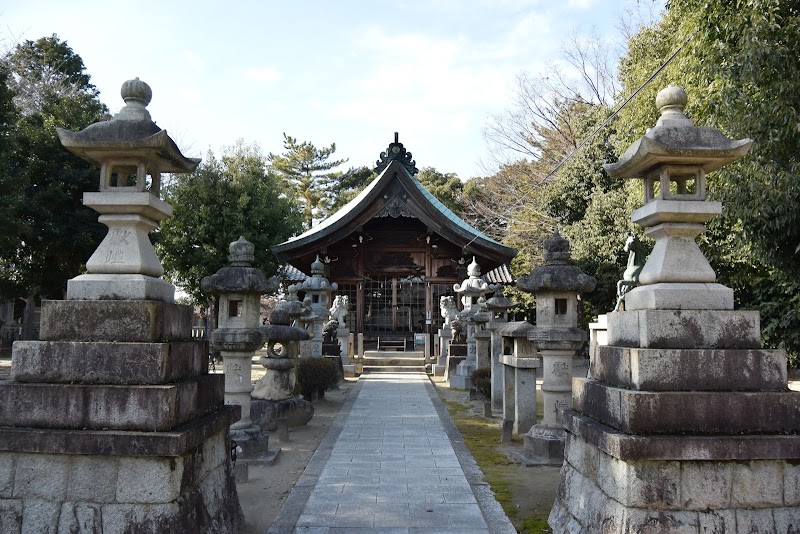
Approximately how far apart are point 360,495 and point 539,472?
234 centimetres

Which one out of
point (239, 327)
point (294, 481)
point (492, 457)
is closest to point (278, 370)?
point (239, 327)

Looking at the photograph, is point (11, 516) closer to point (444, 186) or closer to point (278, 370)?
point (278, 370)

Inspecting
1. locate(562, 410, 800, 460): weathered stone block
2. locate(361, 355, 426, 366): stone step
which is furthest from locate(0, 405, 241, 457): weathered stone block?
locate(361, 355, 426, 366): stone step

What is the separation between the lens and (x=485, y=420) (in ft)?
34.8

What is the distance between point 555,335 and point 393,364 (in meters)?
12.7

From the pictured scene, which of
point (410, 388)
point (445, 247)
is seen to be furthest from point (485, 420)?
point (445, 247)

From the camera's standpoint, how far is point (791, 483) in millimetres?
3475

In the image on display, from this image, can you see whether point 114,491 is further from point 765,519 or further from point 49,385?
point 765,519

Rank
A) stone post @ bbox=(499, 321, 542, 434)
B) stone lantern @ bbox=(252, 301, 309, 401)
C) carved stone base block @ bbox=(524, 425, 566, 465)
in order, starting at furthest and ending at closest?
stone lantern @ bbox=(252, 301, 309, 401)
stone post @ bbox=(499, 321, 542, 434)
carved stone base block @ bbox=(524, 425, 566, 465)

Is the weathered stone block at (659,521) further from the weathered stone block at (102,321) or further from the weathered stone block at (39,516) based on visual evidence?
the weathered stone block at (39,516)

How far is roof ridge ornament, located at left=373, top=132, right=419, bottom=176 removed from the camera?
20016mm

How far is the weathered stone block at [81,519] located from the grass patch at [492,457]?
10.5 feet

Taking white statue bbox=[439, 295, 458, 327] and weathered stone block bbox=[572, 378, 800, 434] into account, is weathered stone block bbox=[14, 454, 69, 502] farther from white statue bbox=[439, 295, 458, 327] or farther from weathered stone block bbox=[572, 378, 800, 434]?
Answer: white statue bbox=[439, 295, 458, 327]

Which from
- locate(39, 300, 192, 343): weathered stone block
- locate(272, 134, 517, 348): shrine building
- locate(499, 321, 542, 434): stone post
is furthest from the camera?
locate(272, 134, 517, 348): shrine building
